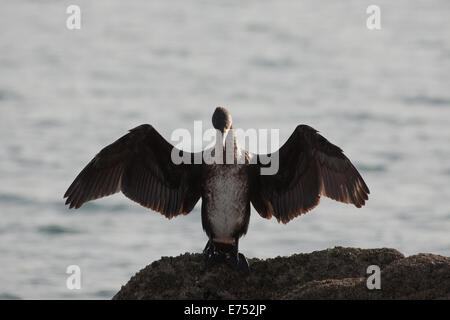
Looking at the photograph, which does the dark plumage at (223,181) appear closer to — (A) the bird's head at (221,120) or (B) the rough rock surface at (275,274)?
(A) the bird's head at (221,120)

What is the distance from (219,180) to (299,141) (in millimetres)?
1002

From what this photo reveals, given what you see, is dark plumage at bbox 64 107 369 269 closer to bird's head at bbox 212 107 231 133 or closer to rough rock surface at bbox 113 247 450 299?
bird's head at bbox 212 107 231 133

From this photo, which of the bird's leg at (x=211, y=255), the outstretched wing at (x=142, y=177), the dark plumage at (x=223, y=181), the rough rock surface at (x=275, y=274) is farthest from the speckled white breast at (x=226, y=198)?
A: the rough rock surface at (x=275, y=274)

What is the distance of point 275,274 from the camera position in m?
10.7

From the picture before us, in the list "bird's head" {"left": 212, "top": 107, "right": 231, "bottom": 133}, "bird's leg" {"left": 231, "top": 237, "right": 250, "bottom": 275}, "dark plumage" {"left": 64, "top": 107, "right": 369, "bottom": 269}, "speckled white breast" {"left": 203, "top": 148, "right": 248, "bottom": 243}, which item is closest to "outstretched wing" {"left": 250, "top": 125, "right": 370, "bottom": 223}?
"dark plumage" {"left": 64, "top": 107, "right": 369, "bottom": 269}

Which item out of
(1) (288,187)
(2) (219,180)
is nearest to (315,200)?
(1) (288,187)

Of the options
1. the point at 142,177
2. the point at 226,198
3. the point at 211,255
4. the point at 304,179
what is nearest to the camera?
the point at 211,255

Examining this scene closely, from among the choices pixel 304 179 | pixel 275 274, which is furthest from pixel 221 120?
pixel 275 274

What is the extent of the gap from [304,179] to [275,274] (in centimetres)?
140

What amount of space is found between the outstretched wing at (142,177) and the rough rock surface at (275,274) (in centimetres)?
109

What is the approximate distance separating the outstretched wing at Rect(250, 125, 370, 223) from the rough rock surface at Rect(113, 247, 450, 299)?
83 centimetres

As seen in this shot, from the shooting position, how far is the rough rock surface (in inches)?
394

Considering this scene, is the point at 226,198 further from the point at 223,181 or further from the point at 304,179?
the point at 304,179
